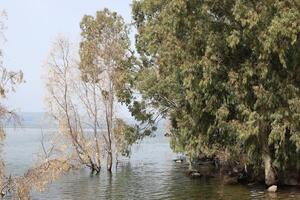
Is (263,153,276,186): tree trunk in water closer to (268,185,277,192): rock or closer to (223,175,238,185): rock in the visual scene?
(268,185,277,192): rock

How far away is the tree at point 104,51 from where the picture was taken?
49406mm

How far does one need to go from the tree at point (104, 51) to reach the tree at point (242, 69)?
15.2m

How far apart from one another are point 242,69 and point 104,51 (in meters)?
21.9

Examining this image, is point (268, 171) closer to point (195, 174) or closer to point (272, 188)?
point (272, 188)

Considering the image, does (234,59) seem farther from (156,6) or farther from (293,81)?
(156,6)

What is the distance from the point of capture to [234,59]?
A: 32062 mm

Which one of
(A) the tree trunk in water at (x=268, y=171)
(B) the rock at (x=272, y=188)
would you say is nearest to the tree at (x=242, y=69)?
(A) the tree trunk in water at (x=268, y=171)

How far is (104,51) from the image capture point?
49.9 metres

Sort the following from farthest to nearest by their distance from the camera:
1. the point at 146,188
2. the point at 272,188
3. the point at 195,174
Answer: the point at 195,174 → the point at 146,188 → the point at 272,188

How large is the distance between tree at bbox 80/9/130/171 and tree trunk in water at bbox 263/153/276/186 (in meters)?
19.4

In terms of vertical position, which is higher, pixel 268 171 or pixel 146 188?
pixel 268 171

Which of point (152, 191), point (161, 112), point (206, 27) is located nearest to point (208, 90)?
point (206, 27)

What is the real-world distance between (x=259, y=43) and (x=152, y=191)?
13.0 metres

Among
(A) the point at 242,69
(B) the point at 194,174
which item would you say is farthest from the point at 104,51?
(A) the point at 242,69
